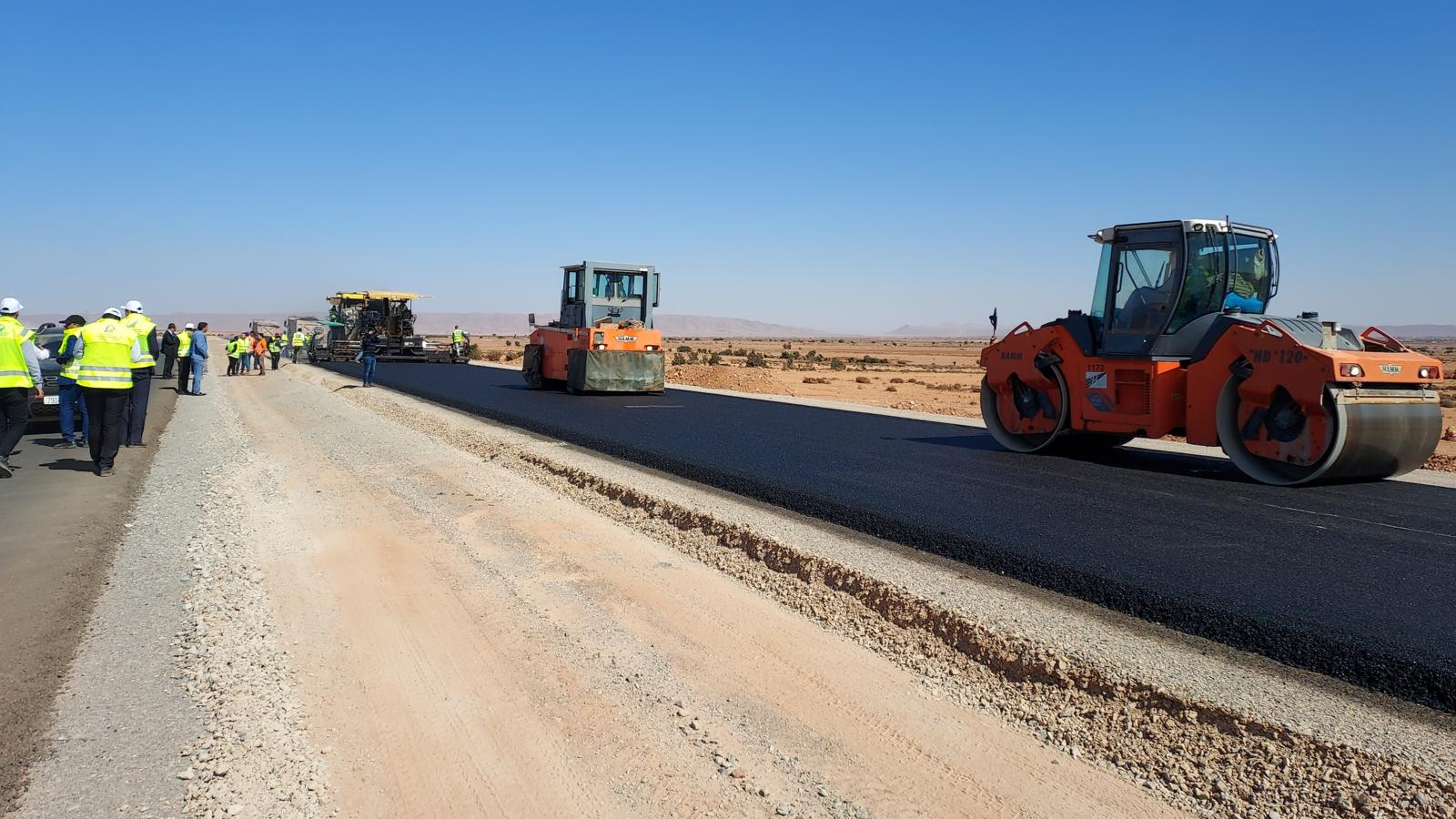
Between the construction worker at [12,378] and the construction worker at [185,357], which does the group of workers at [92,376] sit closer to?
the construction worker at [12,378]

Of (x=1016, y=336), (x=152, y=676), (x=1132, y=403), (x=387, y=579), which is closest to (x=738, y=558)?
(x=387, y=579)

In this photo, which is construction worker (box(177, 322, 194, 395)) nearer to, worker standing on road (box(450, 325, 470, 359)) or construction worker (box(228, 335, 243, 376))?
construction worker (box(228, 335, 243, 376))

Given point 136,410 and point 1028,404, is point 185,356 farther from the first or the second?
point 1028,404

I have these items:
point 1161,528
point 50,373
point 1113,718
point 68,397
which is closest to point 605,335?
point 50,373

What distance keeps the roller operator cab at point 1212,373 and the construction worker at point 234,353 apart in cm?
2476

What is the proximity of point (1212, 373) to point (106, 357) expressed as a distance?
1062 cm

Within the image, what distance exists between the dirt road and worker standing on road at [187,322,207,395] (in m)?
15.6

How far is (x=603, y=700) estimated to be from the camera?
416 centimetres

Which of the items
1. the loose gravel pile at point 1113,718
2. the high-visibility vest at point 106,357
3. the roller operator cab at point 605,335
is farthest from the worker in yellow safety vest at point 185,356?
the loose gravel pile at point 1113,718

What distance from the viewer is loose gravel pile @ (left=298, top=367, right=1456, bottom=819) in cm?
334

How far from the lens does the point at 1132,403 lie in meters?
10.5

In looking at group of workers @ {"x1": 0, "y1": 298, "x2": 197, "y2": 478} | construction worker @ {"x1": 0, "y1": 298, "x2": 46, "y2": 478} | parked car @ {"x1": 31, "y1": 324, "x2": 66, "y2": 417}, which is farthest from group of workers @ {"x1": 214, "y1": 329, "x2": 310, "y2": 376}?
construction worker @ {"x1": 0, "y1": 298, "x2": 46, "y2": 478}

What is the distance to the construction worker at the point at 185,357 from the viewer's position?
21.1 metres

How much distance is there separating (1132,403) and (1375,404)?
2.24 m
